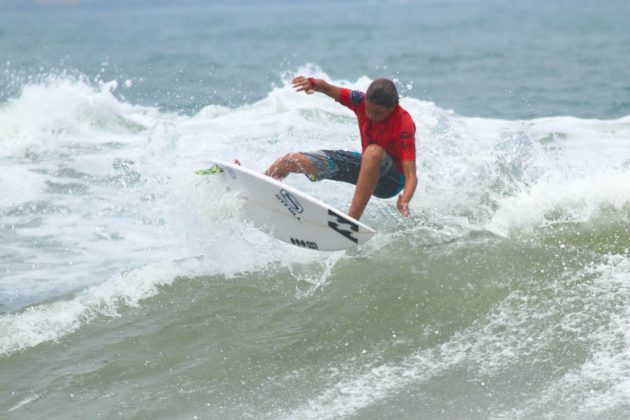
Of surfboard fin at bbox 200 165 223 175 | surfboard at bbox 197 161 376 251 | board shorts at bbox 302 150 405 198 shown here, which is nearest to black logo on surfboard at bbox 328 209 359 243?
surfboard at bbox 197 161 376 251

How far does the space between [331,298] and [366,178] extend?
38.3 inches

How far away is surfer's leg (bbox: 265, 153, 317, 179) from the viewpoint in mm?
7176

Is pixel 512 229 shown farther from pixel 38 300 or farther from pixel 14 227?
pixel 14 227

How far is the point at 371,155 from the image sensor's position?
6.71 meters

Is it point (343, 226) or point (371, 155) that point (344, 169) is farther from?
point (343, 226)

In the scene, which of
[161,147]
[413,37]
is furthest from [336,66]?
[161,147]

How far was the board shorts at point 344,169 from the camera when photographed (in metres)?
7.19

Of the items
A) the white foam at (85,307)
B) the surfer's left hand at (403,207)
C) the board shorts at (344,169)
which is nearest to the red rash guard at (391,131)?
the board shorts at (344,169)

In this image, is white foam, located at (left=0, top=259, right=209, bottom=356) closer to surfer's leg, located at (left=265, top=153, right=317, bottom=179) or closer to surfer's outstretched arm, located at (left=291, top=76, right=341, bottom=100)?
surfer's leg, located at (left=265, top=153, right=317, bottom=179)

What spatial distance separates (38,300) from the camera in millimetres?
7430

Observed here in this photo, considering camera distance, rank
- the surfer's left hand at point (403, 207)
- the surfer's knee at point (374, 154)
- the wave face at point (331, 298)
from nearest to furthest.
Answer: the wave face at point (331, 298) → the surfer's left hand at point (403, 207) → the surfer's knee at point (374, 154)

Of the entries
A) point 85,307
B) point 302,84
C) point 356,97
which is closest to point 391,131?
point 356,97

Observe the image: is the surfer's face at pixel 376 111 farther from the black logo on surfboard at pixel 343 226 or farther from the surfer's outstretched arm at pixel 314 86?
the black logo on surfboard at pixel 343 226

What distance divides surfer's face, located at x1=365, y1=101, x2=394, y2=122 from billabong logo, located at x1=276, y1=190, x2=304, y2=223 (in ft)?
2.79
